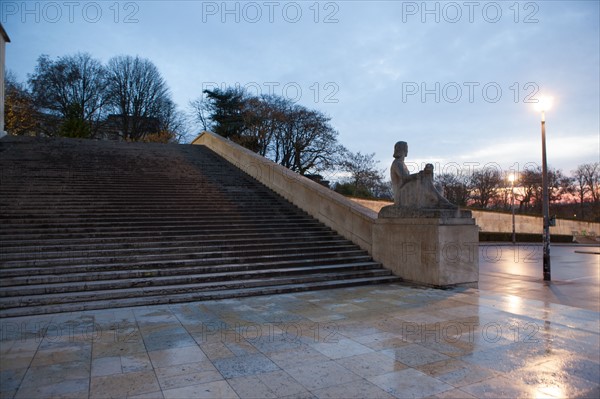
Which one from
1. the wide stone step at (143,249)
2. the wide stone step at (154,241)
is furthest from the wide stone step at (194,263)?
the wide stone step at (154,241)

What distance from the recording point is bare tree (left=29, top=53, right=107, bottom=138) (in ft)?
116

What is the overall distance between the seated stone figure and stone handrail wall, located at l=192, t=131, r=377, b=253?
49.5 inches

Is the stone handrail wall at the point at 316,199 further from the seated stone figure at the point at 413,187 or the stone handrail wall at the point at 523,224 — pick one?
the stone handrail wall at the point at 523,224

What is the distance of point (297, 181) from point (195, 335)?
9261 millimetres

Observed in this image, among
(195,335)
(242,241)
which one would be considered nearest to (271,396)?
(195,335)

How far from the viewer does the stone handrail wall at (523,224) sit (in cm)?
3344

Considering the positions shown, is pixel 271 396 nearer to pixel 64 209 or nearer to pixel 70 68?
pixel 64 209

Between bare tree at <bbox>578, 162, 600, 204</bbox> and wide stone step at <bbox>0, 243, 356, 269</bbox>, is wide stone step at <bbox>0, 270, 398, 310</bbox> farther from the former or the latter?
bare tree at <bbox>578, 162, 600, 204</bbox>

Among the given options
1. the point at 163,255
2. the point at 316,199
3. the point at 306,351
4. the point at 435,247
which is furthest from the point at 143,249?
the point at 435,247

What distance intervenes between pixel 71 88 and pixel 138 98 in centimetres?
636

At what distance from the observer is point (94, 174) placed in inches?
566

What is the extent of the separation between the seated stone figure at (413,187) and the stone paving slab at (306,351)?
2655mm

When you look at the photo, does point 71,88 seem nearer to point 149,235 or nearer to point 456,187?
point 149,235

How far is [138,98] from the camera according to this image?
41969 millimetres
